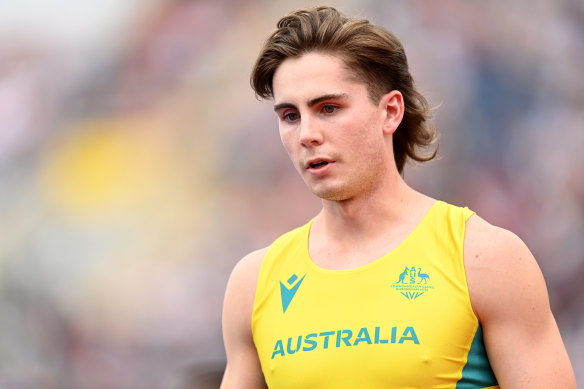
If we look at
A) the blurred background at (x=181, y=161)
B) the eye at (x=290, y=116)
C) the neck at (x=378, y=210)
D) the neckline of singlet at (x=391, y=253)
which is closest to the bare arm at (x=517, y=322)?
the neckline of singlet at (x=391, y=253)

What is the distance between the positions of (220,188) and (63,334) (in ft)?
5.40

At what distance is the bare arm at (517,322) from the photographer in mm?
3152

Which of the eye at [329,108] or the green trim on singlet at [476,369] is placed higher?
the eye at [329,108]

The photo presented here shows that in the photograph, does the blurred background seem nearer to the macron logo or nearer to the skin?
the skin

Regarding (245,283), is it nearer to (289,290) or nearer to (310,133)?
(289,290)

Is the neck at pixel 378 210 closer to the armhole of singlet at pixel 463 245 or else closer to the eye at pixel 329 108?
the armhole of singlet at pixel 463 245

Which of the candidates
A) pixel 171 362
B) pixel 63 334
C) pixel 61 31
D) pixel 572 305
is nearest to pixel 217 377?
pixel 171 362

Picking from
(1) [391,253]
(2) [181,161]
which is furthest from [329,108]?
(2) [181,161]

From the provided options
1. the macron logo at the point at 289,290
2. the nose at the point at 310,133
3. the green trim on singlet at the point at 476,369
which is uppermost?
the nose at the point at 310,133

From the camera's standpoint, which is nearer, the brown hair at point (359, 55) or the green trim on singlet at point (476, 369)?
the green trim on singlet at point (476, 369)

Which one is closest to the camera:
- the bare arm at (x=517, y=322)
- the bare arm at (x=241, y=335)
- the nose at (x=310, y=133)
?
the bare arm at (x=517, y=322)

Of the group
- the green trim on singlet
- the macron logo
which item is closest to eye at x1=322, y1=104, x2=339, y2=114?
the macron logo

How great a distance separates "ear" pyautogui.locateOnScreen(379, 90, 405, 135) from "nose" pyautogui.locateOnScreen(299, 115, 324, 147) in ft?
1.03

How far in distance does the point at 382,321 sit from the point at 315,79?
0.94 metres
